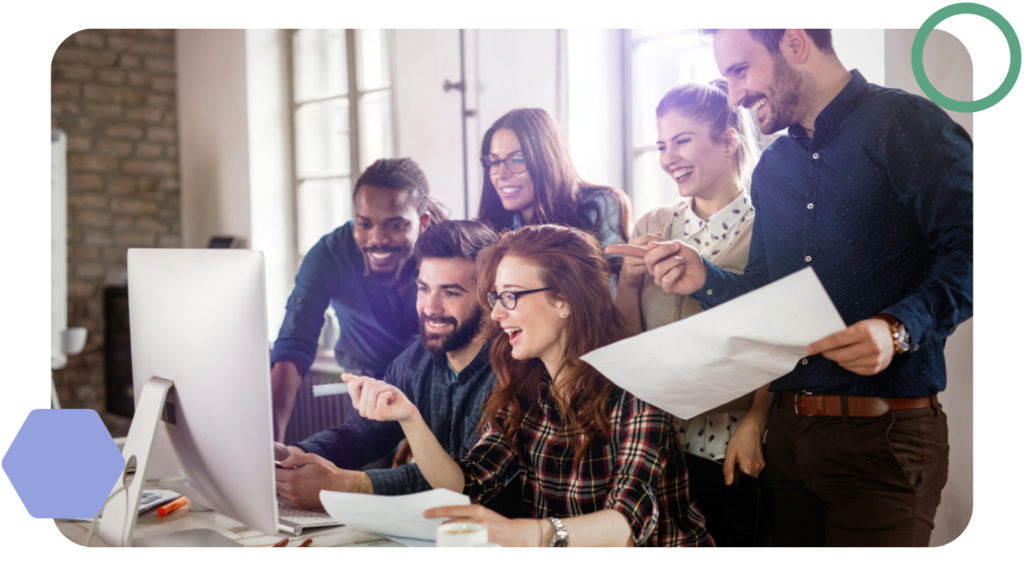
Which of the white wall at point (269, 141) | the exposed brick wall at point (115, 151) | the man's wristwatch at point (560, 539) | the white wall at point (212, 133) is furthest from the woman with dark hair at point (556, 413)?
the exposed brick wall at point (115, 151)

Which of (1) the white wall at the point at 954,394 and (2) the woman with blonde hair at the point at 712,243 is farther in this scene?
(2) the woman with blonde hair at the point at 712,243

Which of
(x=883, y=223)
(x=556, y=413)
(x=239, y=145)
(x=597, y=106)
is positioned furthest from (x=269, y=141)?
(x=883, y=223)

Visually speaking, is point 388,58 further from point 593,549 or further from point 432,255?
point 593,549

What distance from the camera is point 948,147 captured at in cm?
114

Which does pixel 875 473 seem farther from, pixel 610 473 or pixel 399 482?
pixel 399 482

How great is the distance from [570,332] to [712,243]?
0.32 metres

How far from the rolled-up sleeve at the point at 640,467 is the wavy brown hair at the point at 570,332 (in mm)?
57

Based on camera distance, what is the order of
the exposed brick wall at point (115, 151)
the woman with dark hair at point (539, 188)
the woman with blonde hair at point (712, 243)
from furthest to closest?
the exposed brick wall at point (115, 151) < the woman with dark hair at point (539, 188) < the woman with blonde hair at point (712, 243)

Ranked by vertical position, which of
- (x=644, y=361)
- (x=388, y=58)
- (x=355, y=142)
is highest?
(x=388, y=58)

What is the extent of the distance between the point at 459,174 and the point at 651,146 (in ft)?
1.38

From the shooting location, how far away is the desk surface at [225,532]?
1206 millimetres

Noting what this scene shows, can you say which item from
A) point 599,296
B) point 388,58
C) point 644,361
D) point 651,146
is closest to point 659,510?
point 644,361

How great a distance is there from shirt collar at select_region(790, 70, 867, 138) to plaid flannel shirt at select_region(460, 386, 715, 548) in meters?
0.56

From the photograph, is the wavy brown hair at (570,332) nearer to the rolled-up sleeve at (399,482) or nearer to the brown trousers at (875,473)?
the rolled-up sleeve at (399,482)
